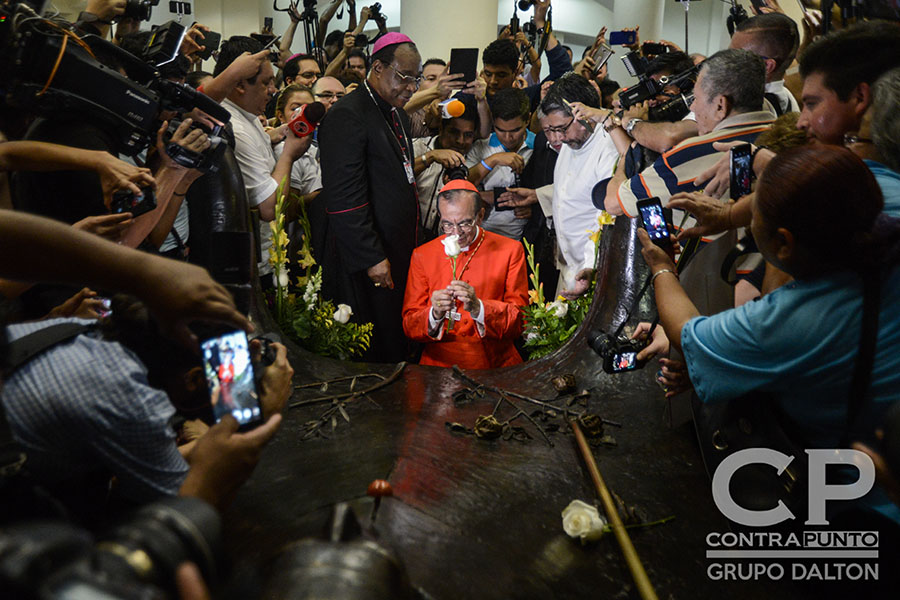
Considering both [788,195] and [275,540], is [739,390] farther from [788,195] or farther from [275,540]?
[275,540]

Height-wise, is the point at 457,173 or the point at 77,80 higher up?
the point at 77,80

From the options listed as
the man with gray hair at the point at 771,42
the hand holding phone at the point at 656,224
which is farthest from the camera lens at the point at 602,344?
the man with gray hair at the point at 771,42

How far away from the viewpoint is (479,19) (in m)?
7.61

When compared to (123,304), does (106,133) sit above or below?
above

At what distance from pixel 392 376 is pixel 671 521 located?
142 cm

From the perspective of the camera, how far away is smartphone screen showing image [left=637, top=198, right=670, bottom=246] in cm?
250

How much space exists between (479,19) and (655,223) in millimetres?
5733

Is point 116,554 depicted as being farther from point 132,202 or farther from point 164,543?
point 132,202

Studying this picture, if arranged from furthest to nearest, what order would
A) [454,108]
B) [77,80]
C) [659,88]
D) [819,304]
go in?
[454,108] → [659,88] → [77,80] → [819,304]

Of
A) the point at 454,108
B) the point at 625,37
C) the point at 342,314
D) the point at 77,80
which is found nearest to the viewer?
the point at 77,80

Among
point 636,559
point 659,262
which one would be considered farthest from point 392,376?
point 636,559

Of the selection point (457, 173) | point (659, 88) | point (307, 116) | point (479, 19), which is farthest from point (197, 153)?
point (479, 19)

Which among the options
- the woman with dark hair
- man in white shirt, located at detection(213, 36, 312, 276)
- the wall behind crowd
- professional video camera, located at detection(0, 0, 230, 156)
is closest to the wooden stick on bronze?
the woman with dark hair

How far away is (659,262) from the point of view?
2387mm
